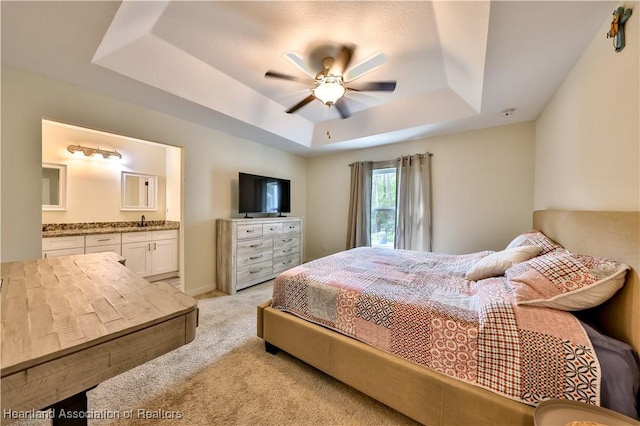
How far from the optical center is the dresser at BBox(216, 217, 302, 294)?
332 cm

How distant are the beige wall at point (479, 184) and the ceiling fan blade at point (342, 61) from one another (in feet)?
7.52

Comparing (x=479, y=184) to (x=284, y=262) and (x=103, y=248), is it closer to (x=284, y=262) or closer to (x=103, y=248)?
(x=284, y=262)

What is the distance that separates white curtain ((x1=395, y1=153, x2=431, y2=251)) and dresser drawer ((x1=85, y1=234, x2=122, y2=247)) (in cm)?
442

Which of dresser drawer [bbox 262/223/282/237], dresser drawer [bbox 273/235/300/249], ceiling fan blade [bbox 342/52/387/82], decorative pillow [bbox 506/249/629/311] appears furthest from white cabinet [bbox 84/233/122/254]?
decorative pillow [bbox 506/249/629/311]

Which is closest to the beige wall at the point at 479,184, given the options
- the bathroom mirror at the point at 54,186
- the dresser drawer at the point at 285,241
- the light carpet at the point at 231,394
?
the dresser drawer at the point at 285,241

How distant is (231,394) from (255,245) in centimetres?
220

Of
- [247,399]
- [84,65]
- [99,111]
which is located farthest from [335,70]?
[247,399]

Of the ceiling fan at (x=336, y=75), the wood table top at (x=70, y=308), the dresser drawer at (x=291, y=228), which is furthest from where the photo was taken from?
the dresser drawer at (x=291, y=228)

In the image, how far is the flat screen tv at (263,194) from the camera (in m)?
3.69

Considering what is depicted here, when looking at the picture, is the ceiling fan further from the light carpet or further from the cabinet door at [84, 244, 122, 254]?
the cabinet door at [84, 244, 122, 254]

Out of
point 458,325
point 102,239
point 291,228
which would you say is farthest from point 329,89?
point 102,239

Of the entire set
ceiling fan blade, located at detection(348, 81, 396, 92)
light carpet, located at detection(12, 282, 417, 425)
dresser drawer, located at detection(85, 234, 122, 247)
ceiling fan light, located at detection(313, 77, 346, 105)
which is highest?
ceiling fan blade, located at detection(348, 81, 396, 92)

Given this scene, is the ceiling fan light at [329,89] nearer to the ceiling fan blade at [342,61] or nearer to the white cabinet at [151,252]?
the ceiling fan blade at [342,61]

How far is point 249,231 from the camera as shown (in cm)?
350
